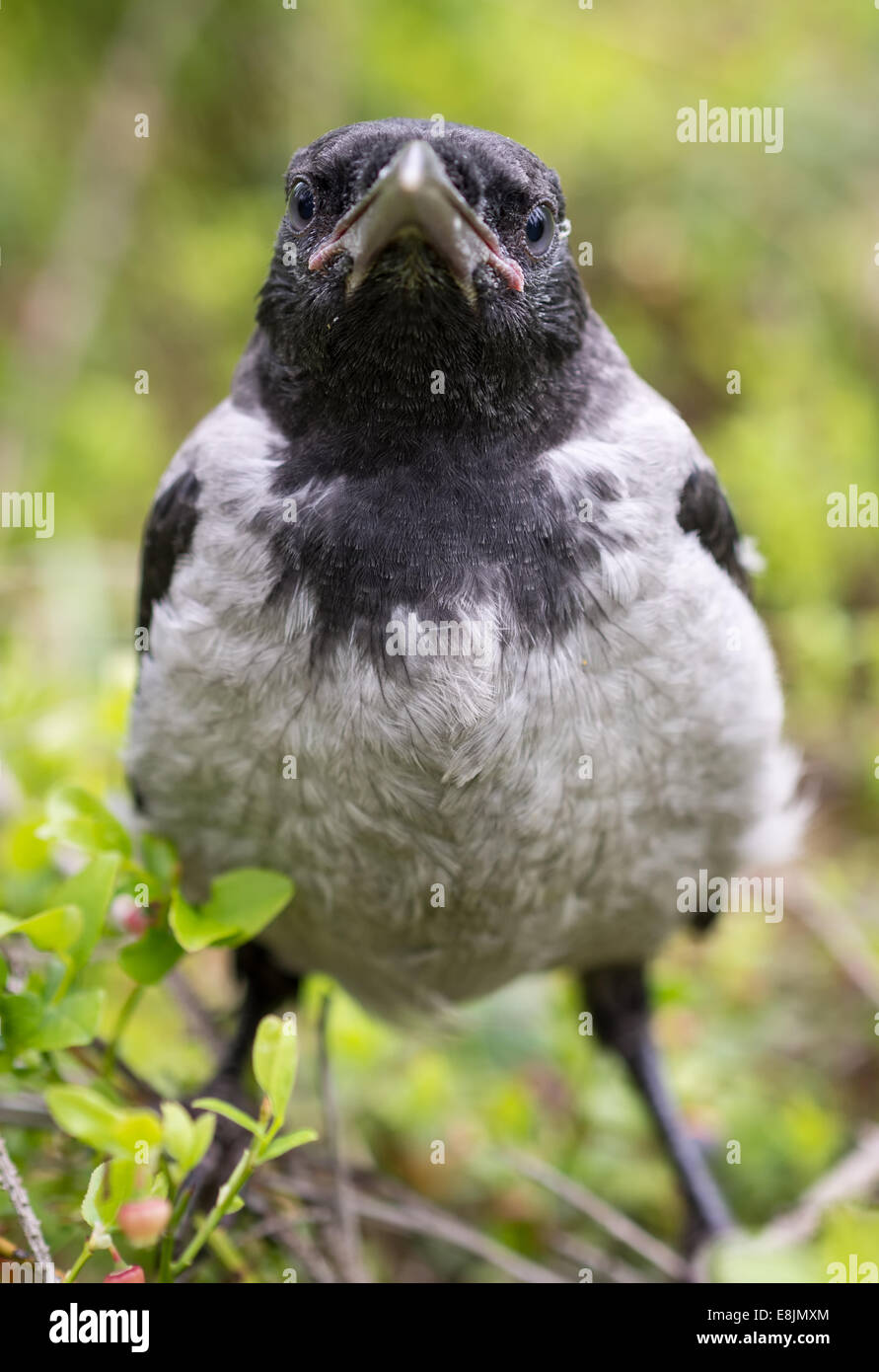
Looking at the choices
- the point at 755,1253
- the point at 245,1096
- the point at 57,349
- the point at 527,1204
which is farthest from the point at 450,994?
the point at 57,349

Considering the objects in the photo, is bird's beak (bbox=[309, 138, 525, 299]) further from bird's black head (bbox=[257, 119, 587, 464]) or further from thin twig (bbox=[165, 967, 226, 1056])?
thin twig (bbox=[165, 967, 226, 1056])

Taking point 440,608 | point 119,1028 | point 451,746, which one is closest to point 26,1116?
point 119,1028

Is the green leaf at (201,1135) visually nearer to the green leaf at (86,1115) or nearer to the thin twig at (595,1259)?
the green leaf at (86,1115)

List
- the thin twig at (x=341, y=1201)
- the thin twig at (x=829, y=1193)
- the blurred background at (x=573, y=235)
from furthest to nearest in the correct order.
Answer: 1. the blurred background at (x=573, y=235)
2. the thin twig at (x=829, y=1193)
3. the thin twig at (x=341, y=1201)

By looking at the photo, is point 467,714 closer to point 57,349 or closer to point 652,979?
point 652,979

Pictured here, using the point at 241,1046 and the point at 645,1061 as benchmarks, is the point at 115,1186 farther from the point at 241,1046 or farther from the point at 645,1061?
the point at 645,1061

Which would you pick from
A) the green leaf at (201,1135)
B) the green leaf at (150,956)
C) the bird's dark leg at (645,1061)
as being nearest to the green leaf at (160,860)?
the green leaf at (150,956)

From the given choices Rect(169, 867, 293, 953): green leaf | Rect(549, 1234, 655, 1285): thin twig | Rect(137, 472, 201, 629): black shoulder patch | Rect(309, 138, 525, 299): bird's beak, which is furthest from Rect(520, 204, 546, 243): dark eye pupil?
Rect(549, 1234, 655, 1285): thin twig
